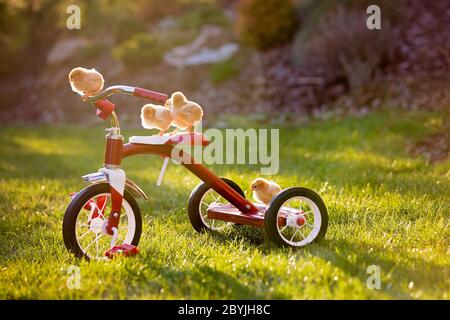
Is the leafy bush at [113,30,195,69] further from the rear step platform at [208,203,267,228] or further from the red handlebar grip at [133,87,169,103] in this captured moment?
the red handlebar grip at [133,87,169,103]

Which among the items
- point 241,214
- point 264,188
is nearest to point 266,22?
point 264,188

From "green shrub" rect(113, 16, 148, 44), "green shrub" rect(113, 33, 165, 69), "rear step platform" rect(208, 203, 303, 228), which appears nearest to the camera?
"rear step platform" rect(208, 203, 303, 228)

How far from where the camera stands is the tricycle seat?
367 cm

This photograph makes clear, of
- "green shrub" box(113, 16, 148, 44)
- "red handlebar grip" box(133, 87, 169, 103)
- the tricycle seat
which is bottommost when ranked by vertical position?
the tricycle seat

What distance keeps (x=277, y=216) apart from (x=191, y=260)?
0.58 meters

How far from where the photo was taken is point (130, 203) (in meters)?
3.71

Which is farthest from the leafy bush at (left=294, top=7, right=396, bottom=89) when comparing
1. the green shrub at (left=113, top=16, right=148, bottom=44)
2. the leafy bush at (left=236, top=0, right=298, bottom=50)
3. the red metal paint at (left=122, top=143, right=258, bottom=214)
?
the red metal paint at (left=122, top=143, right=258, bottom=214)

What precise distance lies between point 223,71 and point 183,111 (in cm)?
883

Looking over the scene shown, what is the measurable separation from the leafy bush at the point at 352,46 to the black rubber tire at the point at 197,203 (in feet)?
19.7

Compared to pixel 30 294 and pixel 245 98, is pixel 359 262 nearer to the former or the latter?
pixel 30 294

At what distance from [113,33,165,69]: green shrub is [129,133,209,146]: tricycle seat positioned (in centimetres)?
982

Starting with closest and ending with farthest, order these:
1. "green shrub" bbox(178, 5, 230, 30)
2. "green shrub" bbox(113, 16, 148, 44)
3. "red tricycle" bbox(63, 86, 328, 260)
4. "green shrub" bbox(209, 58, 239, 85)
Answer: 1. "red tricycle" bbox(63, 86, 328, 260)
2. "green shrub" bbox(209, 58, 239, 85)
3. "green shrub" bbox(113, 16, 148, 44)
4. "green shrub" bbox(178, 5, 230, 30)

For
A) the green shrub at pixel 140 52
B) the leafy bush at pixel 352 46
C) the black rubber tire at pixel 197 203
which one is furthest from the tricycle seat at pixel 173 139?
the green shrub at pixel 140 52

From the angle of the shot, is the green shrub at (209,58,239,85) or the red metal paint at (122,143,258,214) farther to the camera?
the green shrub at (209,58,239,85)
